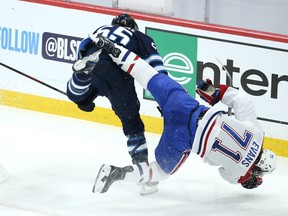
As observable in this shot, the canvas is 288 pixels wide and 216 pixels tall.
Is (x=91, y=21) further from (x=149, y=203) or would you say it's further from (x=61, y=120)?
(x=149, y=203)

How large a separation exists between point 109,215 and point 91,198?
0.29 meters

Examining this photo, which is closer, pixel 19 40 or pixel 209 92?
pixel 209 92

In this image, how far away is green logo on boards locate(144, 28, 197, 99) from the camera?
23.1ft

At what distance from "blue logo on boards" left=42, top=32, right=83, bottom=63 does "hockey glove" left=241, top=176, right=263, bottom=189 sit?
2.11 metres

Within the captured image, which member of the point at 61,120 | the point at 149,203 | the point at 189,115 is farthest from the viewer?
the point at 61,120

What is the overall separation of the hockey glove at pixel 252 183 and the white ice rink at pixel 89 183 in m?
0.14

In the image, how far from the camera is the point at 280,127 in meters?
6.81

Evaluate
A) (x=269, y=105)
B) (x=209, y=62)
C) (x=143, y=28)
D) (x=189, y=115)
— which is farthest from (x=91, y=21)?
(x=189, y=115)

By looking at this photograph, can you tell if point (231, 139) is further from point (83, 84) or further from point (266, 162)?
point (83, 84)

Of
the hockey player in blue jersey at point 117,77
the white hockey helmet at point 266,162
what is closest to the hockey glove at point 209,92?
the hockey player in blue jersey at point 117,77

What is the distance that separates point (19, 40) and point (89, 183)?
181 cm

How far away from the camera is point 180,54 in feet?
23.3

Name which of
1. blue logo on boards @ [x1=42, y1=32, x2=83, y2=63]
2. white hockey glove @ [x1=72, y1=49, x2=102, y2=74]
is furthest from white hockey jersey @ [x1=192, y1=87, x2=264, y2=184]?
blue logo on boards @ [x1=42, y1=32, x2=83, y2=63]

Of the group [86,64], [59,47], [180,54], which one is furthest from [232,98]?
[59,47]
